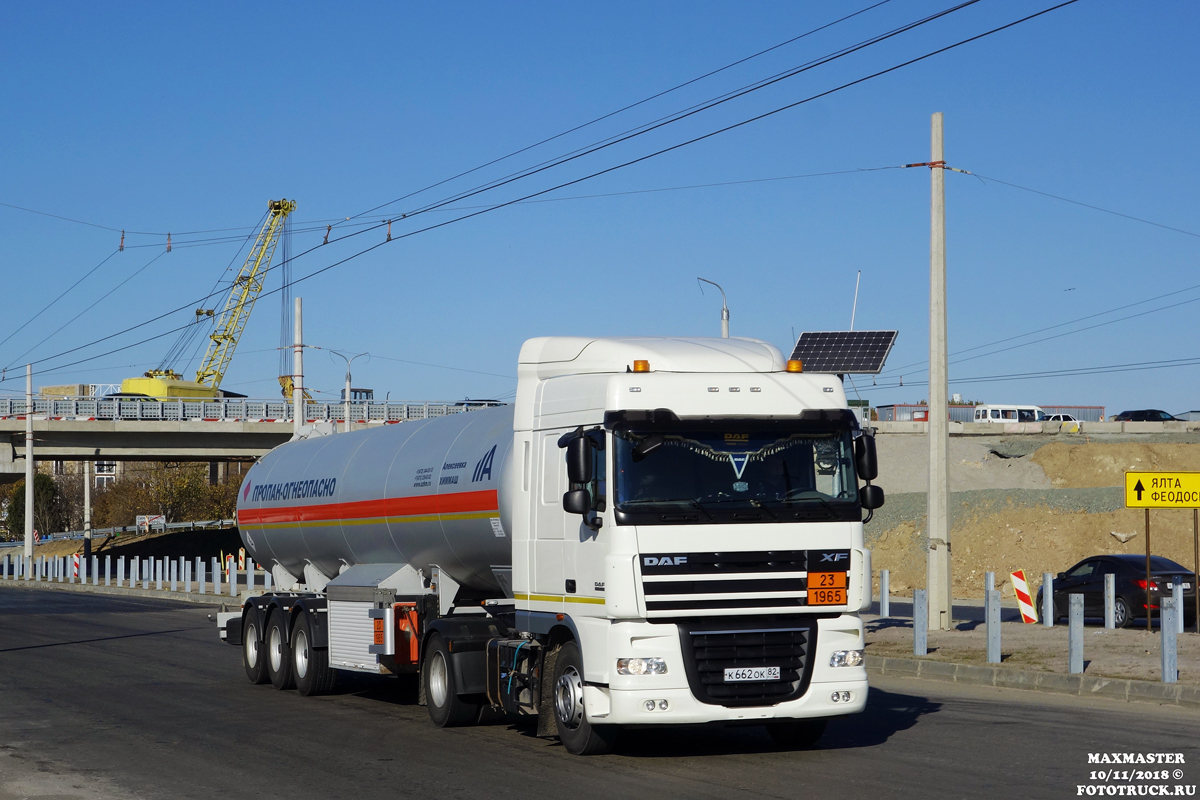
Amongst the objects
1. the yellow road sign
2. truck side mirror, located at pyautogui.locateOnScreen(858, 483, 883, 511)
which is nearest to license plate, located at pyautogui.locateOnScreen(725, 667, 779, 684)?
truck side mirror, located at pyautogui.locateOnScreen(858, 483, 883, 511)

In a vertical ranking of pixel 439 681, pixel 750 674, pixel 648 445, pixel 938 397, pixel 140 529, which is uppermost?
pixel 938 397

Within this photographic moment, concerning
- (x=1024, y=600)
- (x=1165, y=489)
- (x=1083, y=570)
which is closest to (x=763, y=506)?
(x=1165, y=489)

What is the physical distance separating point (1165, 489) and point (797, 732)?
12159 mm

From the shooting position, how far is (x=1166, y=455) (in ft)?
189

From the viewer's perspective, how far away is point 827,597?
10.3 metres

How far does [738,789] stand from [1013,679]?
7679 millimetres

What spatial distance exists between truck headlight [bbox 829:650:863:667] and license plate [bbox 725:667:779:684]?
1.67 feet

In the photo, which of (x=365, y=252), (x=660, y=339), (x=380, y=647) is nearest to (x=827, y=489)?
(x=660, y=339)

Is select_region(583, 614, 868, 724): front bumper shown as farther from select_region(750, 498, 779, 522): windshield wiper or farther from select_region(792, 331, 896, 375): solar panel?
select_region(792, 331, 896, 375): solar panel

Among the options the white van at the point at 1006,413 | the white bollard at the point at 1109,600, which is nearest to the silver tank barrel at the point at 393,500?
the white bollard at the point at 1109,600

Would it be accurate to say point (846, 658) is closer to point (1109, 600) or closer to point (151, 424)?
point (1109, 600)

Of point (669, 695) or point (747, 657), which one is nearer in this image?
point (669, 695)

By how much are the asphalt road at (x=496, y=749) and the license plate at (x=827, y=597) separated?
Result: 4.05 feet

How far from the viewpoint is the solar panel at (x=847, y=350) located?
19.2 meters
